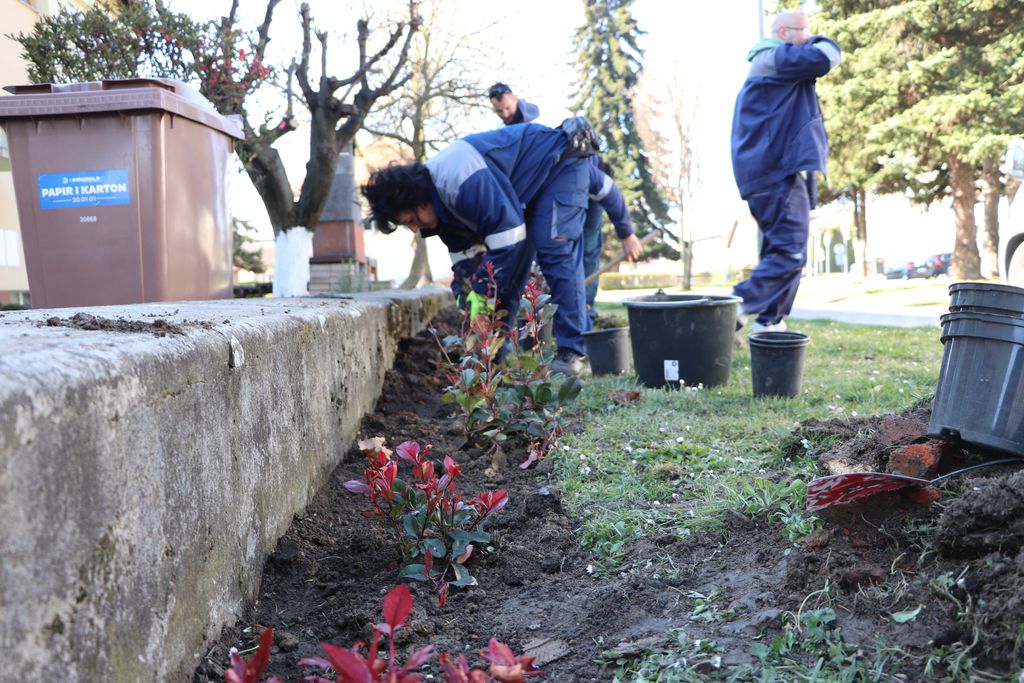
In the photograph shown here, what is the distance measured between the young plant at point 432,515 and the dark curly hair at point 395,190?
7.01ft

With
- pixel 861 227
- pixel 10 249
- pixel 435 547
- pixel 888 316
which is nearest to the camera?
pixel 435 547

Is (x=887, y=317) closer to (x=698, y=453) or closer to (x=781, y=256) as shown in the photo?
(x=781, y=256)

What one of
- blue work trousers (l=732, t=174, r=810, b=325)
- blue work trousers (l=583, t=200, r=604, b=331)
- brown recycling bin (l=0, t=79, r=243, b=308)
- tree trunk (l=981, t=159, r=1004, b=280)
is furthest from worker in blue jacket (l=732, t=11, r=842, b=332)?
tree trunk (l=981, t=159, r=1004, b=280)

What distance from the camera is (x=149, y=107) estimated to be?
3346mm

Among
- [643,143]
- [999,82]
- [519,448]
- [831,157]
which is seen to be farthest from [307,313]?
[643,143]

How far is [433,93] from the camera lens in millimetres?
18000

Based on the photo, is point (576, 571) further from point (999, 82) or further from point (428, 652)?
point (999, 82)

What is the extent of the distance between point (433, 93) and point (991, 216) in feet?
44.7

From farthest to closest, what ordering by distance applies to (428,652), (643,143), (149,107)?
(643,143), (149,107), (428,652)

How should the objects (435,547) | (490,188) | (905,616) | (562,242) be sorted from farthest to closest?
(562,242) → (490,188) → (435,547) → (905,616)

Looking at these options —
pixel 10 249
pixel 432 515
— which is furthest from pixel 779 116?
pixel 10 249

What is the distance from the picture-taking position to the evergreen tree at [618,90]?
33294 millimetres

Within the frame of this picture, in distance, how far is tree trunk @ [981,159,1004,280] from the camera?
19.2 m

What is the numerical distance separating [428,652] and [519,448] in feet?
6.58
